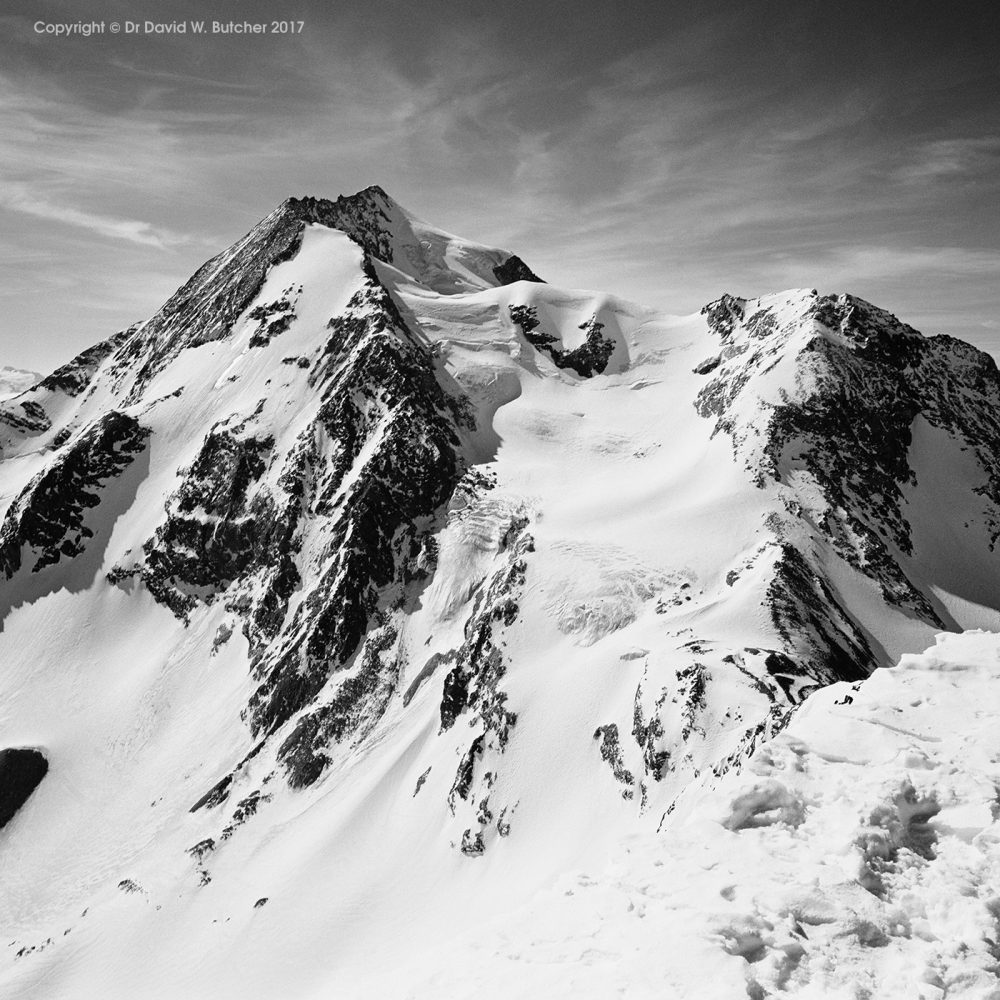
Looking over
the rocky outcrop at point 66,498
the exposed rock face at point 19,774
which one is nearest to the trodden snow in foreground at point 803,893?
the exposed rock face at point 19,774

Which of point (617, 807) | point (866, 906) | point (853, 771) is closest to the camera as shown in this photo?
point (866, 906)

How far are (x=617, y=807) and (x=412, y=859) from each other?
18.5m

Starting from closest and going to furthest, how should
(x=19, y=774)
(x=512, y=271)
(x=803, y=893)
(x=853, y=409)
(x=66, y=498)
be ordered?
(x=803, y=893)
(x=853, y=409)
(x=19, y=774)
(x=66, y=498)
(x=512, y=271)

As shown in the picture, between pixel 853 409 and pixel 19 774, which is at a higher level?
pixel 853 409

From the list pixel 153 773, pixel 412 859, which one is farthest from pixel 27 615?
pixel 412 859

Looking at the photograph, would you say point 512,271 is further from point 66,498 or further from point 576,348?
point 66,498

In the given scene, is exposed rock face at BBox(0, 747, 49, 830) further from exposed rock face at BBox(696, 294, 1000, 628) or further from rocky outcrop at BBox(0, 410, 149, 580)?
exposed rock face at BBox(696, 294, 1000, 628)

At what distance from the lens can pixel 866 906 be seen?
9.62 m

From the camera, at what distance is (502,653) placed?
A: 5775 cm

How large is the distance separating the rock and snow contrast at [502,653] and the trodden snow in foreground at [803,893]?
0.06 m

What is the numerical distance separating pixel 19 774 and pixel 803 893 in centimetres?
9348

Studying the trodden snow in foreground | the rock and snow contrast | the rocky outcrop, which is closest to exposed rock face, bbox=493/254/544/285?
the rock and snow contrast

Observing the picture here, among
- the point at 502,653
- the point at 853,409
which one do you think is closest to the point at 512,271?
the point at 853,409

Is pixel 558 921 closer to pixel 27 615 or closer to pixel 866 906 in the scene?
pixel 866 906
